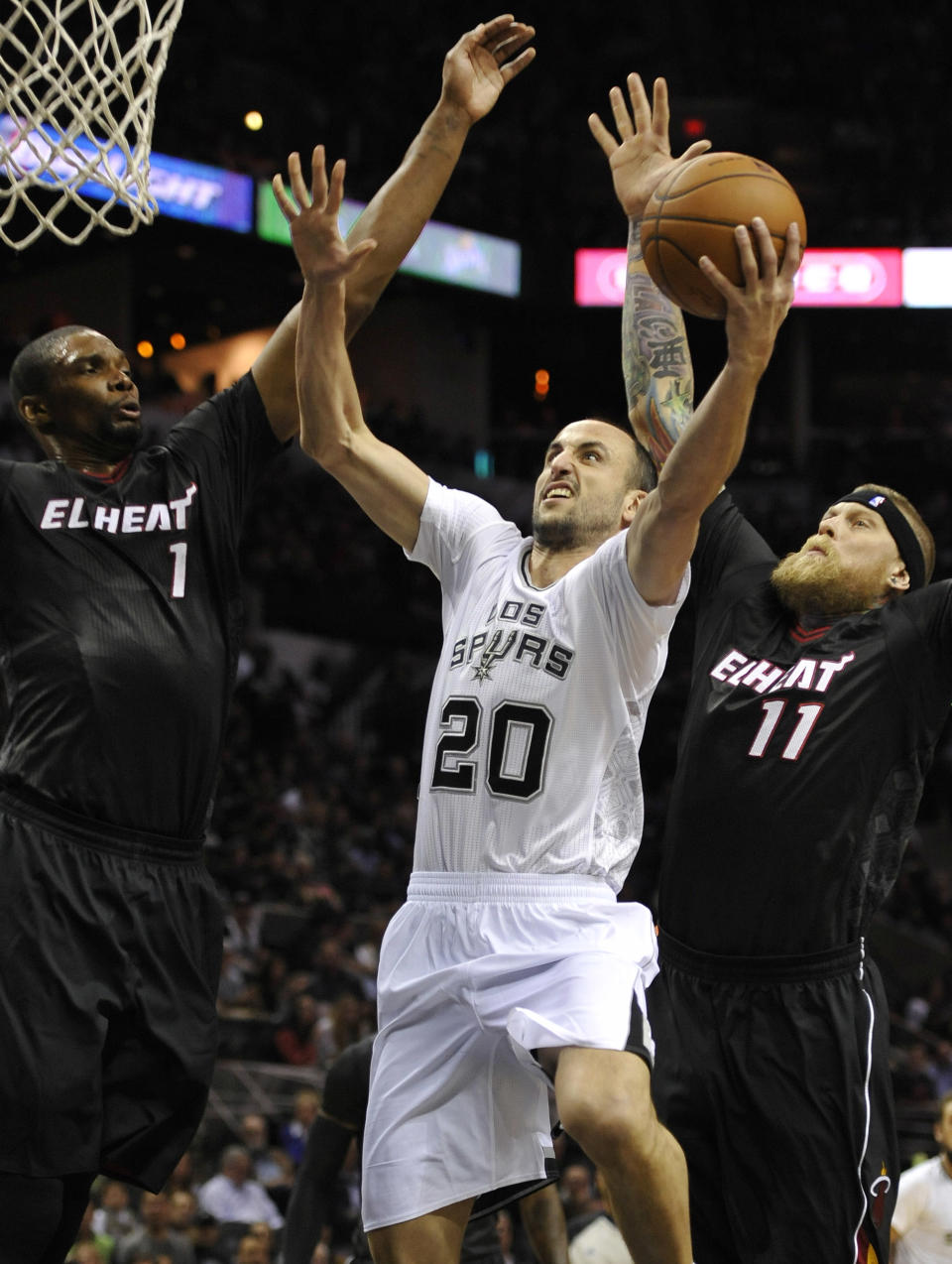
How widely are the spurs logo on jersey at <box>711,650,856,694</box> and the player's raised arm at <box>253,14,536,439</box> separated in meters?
1.31

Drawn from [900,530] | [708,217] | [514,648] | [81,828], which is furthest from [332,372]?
[900,530]

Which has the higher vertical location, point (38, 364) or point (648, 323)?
point (648, 323)

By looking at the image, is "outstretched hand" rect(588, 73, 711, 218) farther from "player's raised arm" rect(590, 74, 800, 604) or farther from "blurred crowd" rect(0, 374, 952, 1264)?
"blurred crowd" rect(0, 374, 952, 1264)

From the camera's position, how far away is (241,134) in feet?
72.0

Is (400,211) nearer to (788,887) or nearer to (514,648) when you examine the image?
(514,648)

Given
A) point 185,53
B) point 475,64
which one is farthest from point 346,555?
point 475,64

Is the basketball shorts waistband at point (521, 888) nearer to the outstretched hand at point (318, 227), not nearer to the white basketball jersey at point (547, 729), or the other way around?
the white basketball jersey at point (547, 729)

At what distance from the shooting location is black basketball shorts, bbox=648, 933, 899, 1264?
3764 millimetres

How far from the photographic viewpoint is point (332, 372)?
377 cm

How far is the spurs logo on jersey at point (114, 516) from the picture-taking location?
3660 millimetres

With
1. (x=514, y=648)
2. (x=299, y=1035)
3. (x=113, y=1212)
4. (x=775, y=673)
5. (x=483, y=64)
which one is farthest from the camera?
(x=299, y=1035)

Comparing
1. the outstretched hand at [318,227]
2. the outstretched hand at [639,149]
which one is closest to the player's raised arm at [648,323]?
the outstretched hand at [639,149]

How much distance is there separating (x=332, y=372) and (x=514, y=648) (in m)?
0.79

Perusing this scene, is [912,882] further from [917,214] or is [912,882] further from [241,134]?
[241,134]
